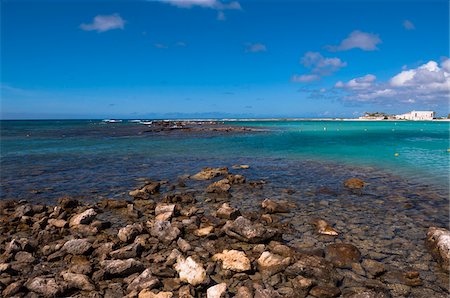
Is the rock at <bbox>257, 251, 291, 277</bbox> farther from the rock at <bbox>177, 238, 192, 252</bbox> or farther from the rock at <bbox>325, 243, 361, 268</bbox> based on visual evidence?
the rock at <bbox>177, 238, 192, 252</bbox>

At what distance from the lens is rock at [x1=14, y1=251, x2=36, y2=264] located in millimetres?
9823

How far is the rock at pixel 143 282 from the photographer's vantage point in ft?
26.8

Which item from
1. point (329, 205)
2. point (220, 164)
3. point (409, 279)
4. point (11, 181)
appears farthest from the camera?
point (220, 164)

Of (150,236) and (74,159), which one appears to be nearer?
(150,236)

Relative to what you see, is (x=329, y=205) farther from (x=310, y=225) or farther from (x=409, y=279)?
(x=409, y=279)

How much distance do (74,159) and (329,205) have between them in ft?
88.9

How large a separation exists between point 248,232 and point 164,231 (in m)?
3.13

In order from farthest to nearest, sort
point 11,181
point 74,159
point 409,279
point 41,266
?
point 74,159 < point 11,181 < point 41,266 < point 409,279

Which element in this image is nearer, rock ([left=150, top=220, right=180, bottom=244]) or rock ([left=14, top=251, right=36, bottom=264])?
rock ([left=14, top=251, right=36, bottom=264])

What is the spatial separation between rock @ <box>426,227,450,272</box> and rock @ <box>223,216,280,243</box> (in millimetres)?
5058

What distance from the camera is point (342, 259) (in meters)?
9.87

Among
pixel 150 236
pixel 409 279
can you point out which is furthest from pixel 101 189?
pixel 409 279

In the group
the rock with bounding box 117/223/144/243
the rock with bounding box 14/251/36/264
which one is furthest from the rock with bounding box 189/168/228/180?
the rock with bounding box 14/251/36/264

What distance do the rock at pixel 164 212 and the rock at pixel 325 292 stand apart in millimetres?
7247
